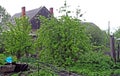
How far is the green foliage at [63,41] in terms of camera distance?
1037cm

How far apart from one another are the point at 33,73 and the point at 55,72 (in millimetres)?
761

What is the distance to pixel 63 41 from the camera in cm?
1043

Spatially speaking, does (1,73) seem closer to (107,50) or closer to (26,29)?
(26,29)

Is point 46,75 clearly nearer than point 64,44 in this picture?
Yes

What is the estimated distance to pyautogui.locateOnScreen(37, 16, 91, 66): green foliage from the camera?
34.0 ft

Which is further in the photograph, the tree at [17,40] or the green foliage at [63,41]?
the tree at [17,40]

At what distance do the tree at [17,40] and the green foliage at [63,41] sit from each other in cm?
255

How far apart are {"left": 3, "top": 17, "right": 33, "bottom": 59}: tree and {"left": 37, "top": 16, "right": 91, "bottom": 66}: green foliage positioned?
8.38ft

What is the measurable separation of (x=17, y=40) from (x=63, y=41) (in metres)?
3.48

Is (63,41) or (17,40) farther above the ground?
(17,40)

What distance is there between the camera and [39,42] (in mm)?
11172

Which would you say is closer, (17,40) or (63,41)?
(63,41)

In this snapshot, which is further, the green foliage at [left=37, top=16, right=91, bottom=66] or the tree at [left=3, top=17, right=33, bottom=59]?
the tree at [left=3, top=17, right=33, bottom=59]

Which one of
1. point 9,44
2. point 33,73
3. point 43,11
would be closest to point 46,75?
point 33,73
